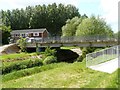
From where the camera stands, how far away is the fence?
29.9m

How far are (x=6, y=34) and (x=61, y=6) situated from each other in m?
41.5

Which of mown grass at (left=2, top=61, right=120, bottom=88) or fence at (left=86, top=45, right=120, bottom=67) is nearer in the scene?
mown grass at (left=2, top=61, right=120, bottom=88)

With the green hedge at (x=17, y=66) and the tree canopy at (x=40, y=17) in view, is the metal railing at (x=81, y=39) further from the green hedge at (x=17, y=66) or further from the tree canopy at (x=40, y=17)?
the tree canopy at (x=40, y=17)

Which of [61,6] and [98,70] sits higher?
[61,6]

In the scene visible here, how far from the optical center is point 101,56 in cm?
3189

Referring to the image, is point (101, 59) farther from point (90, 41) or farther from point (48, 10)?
point (48, 10)

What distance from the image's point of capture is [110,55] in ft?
112

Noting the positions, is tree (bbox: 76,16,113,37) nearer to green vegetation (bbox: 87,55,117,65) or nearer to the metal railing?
the metal railing

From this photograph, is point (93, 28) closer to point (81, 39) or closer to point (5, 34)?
point (81, 39)

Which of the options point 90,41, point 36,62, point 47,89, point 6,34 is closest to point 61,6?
point 6,34

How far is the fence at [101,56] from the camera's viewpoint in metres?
29.9

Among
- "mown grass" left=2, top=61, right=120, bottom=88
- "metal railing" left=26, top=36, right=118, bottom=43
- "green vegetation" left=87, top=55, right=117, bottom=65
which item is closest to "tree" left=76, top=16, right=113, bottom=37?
"metal railing" left=26, top=36, right=118, bottom=43

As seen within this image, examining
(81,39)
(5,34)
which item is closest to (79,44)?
(81,39)

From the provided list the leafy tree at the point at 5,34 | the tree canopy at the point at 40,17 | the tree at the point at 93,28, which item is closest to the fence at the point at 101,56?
the tree at the point at 93,28
